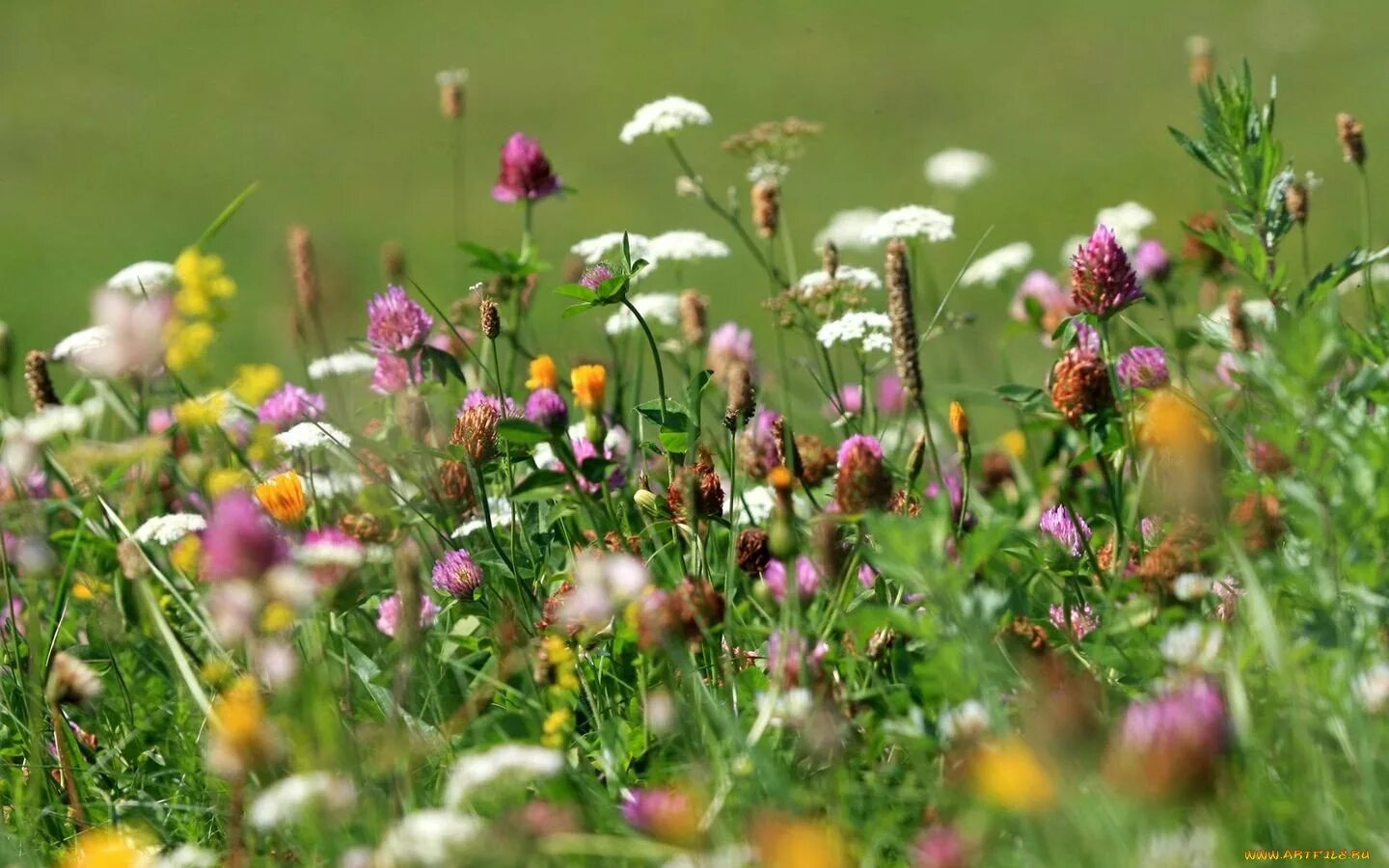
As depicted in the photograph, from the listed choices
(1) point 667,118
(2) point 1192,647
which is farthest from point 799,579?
(1) point 667,118

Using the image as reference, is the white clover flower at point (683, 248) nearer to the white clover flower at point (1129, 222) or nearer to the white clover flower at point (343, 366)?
the white clover flower at point (343, 366)

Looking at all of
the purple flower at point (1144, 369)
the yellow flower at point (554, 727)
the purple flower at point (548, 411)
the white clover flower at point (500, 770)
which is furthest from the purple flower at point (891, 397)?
the white clover flower at point (500, 770)

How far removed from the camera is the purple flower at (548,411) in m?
1.70

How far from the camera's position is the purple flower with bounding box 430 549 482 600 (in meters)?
1.75

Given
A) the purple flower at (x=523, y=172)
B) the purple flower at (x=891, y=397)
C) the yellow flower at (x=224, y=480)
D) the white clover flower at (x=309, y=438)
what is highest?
the purple flower at (x=523, y=172)

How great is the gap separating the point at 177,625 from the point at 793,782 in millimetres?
1018

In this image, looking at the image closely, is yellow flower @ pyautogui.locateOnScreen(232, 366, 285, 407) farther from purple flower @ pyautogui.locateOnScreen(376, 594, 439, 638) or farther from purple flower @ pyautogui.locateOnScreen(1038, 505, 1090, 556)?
purple flower @ pyautogui.locateOnScreen(1038, 505, 1090, 556)

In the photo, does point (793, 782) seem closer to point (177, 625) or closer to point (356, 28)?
point (177, 625)

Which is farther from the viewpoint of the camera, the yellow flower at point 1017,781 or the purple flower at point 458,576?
the purple flower at point 458,576

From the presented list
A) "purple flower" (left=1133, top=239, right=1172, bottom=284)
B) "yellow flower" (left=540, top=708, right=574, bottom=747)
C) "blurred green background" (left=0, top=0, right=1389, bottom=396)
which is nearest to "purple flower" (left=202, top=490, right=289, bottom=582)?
"yellow flower" (left=540, top=708, right=574, bottom=747)

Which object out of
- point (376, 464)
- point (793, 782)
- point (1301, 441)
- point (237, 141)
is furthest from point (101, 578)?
point (237, 141)

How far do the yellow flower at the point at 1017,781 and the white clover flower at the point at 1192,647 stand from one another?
0.27 m

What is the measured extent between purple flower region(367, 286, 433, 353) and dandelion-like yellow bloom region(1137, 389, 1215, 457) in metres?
0.90

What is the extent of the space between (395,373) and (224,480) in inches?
14.6
